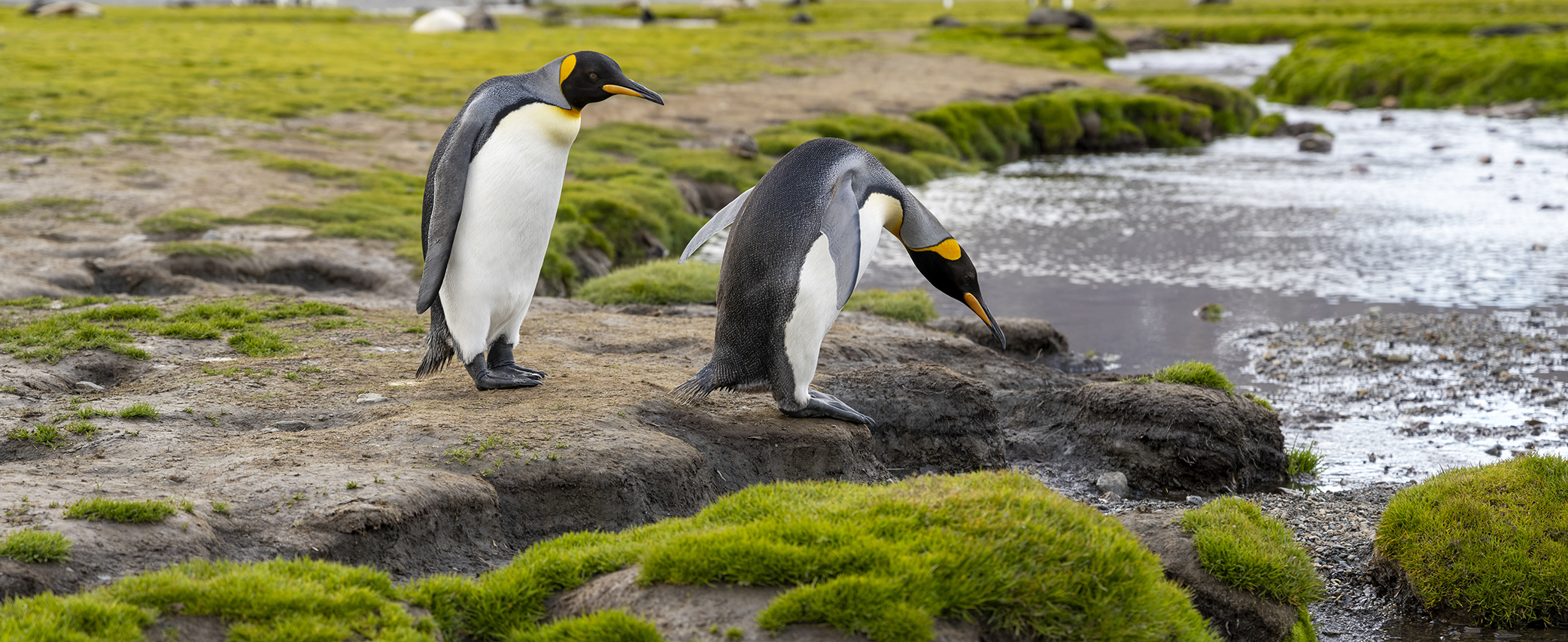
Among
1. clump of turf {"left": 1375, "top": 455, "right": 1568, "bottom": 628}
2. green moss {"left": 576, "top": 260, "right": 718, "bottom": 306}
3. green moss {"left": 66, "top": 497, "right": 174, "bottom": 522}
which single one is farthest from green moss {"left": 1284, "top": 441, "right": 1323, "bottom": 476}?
green moss {"left": 66, "top": 497, "right": 174, "bottom": 522}

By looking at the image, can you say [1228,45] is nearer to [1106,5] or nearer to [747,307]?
[1106,5]

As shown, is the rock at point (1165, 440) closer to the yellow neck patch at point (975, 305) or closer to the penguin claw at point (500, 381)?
the yellow neck patch at point (975, 305)

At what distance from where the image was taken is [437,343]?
22.6 feet

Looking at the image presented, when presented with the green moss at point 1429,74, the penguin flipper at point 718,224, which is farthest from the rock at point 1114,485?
the green moss at point 1429,74

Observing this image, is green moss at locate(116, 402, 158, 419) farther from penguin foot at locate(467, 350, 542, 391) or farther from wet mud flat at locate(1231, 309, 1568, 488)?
wet mud flat at locate(1231, 309, 1568, 488)

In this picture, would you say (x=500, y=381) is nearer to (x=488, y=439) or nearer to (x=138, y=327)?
(x=488, y=439)

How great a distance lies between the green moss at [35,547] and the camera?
4.16 m

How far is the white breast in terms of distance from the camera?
6.46 metres

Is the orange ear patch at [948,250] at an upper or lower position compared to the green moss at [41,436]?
upper

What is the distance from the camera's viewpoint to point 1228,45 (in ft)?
202

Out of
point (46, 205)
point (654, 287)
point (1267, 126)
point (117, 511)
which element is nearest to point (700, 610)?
point (117, 511)

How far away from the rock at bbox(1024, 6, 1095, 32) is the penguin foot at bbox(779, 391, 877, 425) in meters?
55.0

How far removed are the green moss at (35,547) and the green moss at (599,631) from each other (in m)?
1.69

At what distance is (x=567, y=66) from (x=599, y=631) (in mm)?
3510
